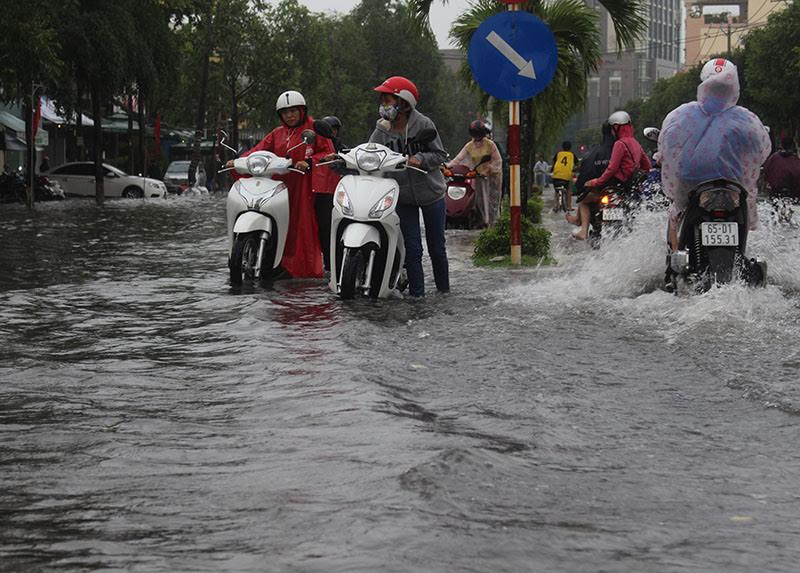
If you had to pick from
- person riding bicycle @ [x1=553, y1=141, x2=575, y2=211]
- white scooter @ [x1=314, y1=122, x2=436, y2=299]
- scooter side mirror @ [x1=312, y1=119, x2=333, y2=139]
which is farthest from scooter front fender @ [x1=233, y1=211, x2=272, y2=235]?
person riding bicycle @ [x1=553, y1=141, x2=575, y2=211]

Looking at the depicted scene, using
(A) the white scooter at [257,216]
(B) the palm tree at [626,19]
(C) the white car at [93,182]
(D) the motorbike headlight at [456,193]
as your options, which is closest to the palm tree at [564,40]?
(B) the palm tree at [626,19]

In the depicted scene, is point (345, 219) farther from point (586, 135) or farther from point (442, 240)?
point (586, 135)

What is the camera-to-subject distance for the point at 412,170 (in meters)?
11.7

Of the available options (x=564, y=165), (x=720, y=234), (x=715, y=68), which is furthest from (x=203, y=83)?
(x=720, y=234)

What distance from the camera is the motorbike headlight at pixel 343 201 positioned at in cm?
1130

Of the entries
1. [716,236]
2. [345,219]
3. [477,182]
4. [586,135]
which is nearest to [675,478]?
[716,236]

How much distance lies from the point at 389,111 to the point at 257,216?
168cm

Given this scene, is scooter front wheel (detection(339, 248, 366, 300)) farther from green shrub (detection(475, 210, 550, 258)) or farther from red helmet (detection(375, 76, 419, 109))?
green shrub (detection(475, 210, 550, 258))

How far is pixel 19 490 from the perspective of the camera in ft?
16.7

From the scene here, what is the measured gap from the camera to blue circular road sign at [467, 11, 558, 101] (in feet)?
45.1

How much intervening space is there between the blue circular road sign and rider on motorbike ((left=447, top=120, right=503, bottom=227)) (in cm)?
697

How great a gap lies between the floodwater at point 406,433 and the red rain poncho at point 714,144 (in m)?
0.86

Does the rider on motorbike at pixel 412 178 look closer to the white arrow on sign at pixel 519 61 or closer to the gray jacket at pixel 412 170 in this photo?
the gray jacket at pixel 412 170

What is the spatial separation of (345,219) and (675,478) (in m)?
6.39
